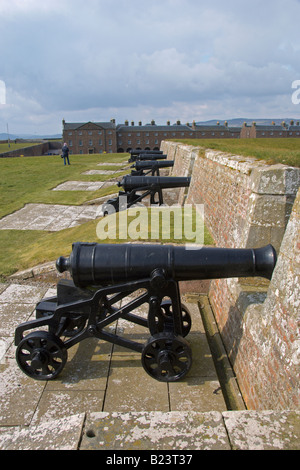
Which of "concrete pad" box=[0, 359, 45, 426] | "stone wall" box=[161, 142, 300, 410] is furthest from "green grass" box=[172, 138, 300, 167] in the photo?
"concrete pad" box=[0, 359, 45, 426]

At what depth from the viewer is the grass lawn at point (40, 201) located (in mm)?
6791

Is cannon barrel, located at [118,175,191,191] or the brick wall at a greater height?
the brick wall

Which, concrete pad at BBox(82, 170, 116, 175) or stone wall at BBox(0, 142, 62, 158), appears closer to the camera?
concrete pad at BBox(82, 170, 116, 175)

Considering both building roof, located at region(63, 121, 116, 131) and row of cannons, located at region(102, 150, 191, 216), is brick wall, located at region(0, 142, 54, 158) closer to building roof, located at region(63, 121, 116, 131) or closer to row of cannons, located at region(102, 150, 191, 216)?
building roof, located at region(63, 121, 116, 131)

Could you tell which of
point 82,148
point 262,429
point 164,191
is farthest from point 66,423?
point 82,148

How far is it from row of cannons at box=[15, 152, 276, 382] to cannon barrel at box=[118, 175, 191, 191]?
604 cm

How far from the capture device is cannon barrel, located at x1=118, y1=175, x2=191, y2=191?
952cm

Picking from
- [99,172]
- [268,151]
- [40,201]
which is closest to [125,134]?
[99,172]

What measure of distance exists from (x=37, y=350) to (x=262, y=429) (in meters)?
2.42

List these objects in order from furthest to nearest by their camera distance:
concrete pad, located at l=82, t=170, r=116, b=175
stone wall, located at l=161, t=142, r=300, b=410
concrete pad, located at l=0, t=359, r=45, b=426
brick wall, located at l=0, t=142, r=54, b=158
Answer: brick wall, located at l=0, t=142, r=54, b=158
concrete pad, located at l=82, t=170, r=116, b=175
concrete pad, located at l=0, t=359, r=45, b=426
stone wall, located at l=161, t=142, r=300, b=410

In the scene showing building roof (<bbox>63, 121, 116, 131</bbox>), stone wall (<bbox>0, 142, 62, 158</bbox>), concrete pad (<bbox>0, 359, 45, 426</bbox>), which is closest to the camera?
concrete pad (<bbox>0, 359, 45, 426</bbox>)

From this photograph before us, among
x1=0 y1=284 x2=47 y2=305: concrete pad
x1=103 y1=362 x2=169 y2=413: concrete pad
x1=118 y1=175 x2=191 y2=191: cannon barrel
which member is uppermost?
x1=118 y1=175 x2=191 y2=191: cannon barrel

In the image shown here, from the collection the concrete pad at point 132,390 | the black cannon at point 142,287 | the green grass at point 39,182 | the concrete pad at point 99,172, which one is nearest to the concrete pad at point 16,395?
the black cannon at point 142,287
